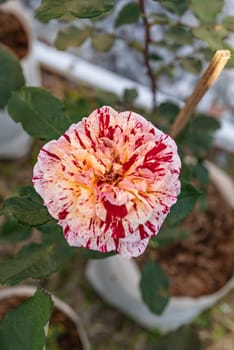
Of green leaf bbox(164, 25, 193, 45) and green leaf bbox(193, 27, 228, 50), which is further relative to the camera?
green leaf bbox(164, 25, 193, 45)

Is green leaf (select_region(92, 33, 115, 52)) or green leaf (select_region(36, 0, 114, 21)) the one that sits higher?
green leaf (select_region(36, 0, 114, 21))

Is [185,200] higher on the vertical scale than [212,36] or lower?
lower

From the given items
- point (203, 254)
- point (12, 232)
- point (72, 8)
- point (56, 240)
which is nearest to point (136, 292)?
point (203, 254)

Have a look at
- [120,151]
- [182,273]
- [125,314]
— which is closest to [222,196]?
[182,273]

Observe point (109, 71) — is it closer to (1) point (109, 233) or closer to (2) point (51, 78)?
(2) point (51, 78)

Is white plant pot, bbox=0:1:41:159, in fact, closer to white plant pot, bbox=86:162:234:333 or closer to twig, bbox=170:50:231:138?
white plant pot, bbox=86:162:234:333

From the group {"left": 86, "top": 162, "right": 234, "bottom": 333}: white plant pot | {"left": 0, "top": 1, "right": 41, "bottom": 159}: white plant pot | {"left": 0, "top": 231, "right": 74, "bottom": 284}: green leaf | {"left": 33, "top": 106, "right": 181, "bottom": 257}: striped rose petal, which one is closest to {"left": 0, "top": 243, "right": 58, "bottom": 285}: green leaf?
{"left": 0, "top": 231, "right": 74, "bottom": 284}: green leaf

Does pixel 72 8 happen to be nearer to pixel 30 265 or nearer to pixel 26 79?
pixel 30 265
